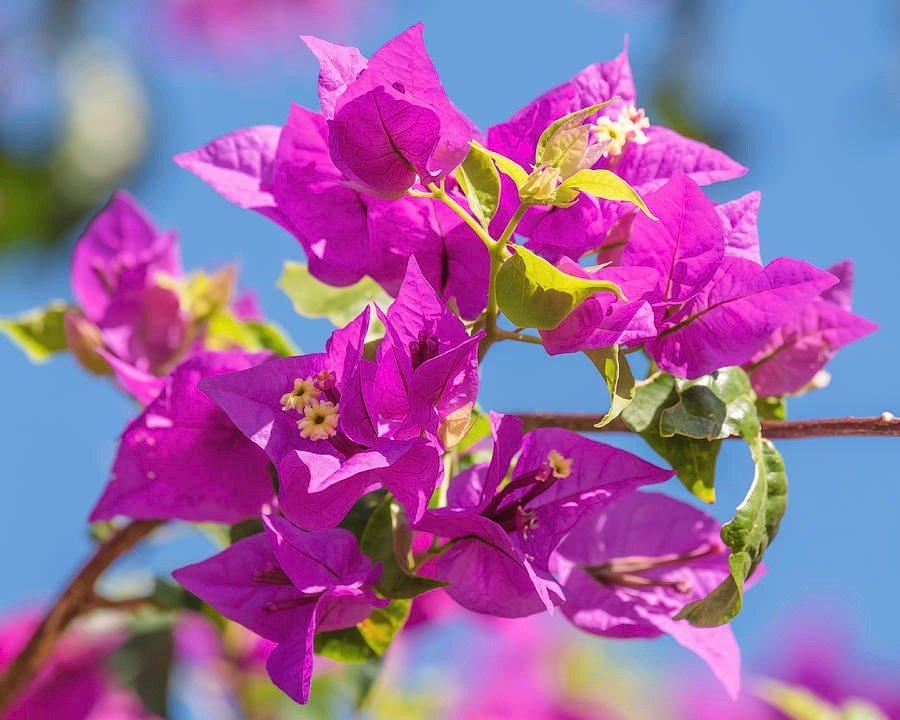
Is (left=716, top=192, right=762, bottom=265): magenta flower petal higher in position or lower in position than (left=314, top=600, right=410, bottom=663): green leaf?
higher

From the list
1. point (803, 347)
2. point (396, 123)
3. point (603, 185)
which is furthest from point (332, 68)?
point (803, 347)

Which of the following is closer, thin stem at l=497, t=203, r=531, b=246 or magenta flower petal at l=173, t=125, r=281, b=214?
thin stem at l=497, t=203, r=531, b=246

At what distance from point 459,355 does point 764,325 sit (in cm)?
20

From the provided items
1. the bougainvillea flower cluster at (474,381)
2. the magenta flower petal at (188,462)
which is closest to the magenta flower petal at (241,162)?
the bougainvillea flower cluster at (474,381)

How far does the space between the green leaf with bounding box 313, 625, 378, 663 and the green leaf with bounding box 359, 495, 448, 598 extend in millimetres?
53

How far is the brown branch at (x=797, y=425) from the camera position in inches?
27.5

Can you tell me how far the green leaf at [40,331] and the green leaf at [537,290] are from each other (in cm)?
57

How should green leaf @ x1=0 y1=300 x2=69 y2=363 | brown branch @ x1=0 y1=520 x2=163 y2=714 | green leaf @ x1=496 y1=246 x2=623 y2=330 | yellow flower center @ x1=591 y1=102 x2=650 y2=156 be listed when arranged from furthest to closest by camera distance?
green leaf @ x1=0 y1=300 x2=69 y2=363 < brown branch @ x1=0 y1=520 x2=163 y2=714 < yellow flower center @ x1=591 y1=102 x2=650 y2=156 < green leaf @ x1=496 y1=246 x2=623 y2=330

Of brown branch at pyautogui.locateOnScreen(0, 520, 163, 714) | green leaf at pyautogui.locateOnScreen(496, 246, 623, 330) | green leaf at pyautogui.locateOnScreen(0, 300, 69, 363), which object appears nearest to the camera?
green leaf at pyautogui.locateOnScreen(496, 246, 623, 330)

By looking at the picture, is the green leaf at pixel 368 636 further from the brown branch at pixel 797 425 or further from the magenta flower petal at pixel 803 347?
the magenta flower petal at pixel 803 347

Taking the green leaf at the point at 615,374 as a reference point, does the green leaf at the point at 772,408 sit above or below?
below

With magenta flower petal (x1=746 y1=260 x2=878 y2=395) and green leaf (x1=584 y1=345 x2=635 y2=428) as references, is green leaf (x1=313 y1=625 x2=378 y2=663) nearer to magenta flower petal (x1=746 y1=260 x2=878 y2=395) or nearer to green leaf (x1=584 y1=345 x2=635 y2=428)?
green leaf (x1=584 y1=345 x2=635 y2=428)

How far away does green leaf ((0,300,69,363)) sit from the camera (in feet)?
3.45

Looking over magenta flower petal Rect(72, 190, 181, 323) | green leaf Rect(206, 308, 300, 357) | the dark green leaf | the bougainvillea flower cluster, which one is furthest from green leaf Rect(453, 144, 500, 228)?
the dark green leaf
